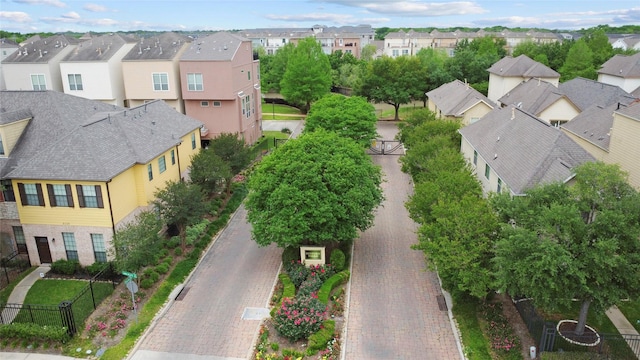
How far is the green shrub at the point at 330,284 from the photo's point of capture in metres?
21.4

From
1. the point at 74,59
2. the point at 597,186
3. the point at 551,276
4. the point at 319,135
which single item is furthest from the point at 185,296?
the point at 74,59

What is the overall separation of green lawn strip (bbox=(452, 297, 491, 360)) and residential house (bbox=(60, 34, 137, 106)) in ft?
125

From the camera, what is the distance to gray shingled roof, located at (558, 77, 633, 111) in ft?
141

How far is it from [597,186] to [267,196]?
15.0 meters

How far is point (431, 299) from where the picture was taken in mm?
21906

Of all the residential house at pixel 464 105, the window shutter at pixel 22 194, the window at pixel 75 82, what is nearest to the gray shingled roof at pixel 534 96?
the residential house at pixel 464 105

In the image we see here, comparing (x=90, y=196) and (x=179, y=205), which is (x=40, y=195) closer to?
(x=90, y=196)

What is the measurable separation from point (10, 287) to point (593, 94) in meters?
50.3

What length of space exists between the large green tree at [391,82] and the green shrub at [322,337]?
46.4 m

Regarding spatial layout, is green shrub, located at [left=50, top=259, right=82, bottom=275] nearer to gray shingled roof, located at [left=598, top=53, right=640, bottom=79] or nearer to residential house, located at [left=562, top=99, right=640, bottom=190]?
residential house, located at [left=562, top=99, right=640, bottom=190]

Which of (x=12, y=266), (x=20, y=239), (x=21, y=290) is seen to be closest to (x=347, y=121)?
(x=20, y=239)

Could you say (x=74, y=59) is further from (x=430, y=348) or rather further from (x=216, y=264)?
(x=430, y=348)

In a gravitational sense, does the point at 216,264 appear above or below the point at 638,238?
below

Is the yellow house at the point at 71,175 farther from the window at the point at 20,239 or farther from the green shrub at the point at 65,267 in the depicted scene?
the green shrub at the point at 65,267
